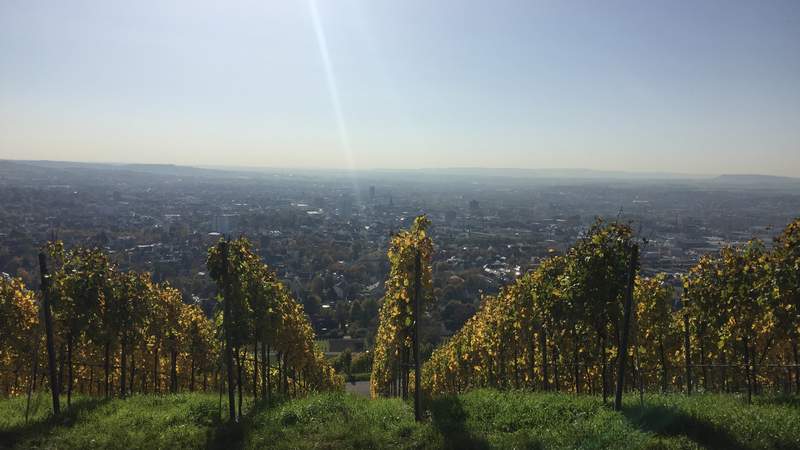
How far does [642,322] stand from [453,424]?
29.2ft

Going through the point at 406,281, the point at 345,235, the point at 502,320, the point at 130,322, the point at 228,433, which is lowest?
the point at 345,235

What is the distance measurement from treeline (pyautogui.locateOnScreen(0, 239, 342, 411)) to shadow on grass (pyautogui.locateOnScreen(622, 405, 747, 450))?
6305 millimetres

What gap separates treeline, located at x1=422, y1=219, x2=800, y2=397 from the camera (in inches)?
331

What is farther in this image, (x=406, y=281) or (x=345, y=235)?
(x=345, y=235)

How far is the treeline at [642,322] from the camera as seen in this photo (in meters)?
8.40

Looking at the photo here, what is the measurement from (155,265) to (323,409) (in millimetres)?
59337

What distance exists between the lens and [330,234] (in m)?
106

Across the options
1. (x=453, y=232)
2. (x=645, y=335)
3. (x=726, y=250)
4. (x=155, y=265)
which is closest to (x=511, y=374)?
(x=645, y=335)

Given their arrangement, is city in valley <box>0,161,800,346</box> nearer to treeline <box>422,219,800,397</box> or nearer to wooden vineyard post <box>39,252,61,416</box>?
wooden vineyard post <box>39,252,61,416</box>

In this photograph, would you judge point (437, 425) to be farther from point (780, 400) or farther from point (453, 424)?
point (780, 400)

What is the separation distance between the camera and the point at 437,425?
7.24m

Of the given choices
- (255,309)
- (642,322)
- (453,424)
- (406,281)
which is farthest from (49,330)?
(642,322)

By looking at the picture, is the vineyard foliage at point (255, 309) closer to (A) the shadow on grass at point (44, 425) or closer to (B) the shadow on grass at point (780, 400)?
(A) the shadow on grass at point (44, 425)

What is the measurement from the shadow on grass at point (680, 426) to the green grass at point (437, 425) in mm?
14
